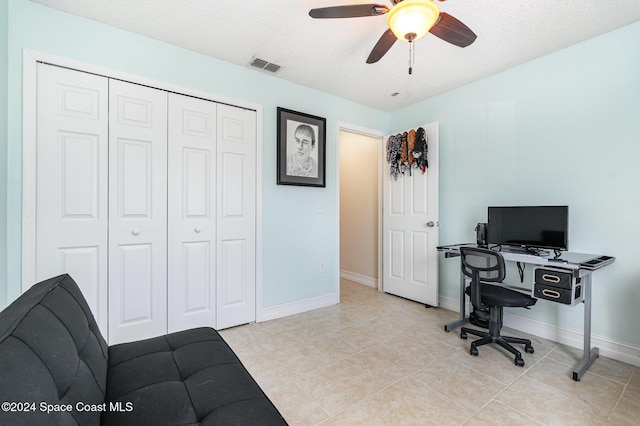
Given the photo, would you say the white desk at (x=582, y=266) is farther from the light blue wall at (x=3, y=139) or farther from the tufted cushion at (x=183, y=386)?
the light blue wall at (x=3, y=139)

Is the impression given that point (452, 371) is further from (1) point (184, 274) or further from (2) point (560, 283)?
(1) point (184, 274)

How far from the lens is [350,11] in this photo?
1623 millimetres

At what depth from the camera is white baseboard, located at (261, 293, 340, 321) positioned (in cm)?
304

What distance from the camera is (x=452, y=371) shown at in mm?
2078

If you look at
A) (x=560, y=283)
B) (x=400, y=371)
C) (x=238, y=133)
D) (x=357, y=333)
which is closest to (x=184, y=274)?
(x=238, y=133)

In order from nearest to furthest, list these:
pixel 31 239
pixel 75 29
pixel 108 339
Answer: pixel 31 239
pixel 75 29
pixel 108 339

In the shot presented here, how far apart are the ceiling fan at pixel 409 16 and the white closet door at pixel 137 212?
5.39 ft

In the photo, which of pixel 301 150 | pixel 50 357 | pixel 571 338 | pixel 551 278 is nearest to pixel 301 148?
pixel 301 150

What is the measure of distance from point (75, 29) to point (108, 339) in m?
2.37

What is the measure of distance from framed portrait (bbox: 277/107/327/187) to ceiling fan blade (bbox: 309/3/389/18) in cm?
149

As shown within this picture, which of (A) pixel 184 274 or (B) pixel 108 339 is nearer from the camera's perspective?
(B) pixel 108 339

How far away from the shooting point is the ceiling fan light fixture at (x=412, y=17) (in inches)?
58.6

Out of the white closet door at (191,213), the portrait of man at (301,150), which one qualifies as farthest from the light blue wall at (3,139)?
the portrait of man at (301,150)

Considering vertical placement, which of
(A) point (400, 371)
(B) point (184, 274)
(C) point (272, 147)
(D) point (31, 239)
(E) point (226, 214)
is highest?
(C) point (272, 147)
